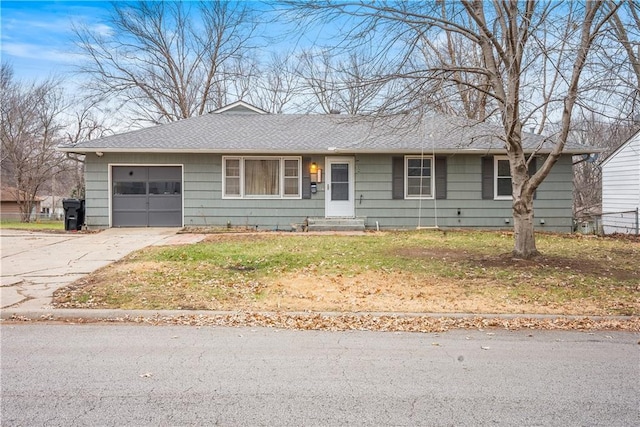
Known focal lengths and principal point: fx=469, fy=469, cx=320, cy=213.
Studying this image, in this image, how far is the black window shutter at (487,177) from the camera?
1639cm

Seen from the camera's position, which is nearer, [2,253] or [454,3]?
[454,3]

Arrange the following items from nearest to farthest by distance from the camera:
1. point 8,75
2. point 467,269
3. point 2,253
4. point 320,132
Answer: point 467,269
point 2,253
point 320,132
point 8,75

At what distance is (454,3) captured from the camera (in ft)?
28.7

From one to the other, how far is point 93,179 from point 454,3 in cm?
1295

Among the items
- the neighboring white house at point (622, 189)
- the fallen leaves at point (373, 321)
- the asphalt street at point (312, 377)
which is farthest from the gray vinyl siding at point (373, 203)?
the asphalt street at point (312, 377)

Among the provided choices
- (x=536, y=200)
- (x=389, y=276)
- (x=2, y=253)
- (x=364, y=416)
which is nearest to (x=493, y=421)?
(x=364, y=416)

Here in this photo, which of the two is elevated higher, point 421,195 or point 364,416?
point 421,195

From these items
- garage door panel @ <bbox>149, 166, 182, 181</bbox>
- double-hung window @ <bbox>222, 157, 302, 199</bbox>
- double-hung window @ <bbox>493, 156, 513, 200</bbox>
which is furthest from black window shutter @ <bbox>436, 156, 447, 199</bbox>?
garage door panel @ <bbox>149, 166, 182, 181</bbox>

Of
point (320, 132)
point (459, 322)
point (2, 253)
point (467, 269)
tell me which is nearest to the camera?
point (459, 322)

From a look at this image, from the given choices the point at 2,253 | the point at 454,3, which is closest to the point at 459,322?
the point at 454,3

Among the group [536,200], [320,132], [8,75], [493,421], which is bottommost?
[493,421]

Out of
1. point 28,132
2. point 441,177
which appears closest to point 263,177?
point 441,177

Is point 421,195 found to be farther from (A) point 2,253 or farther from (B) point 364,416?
(B) point 364,416

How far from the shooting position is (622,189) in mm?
21938
